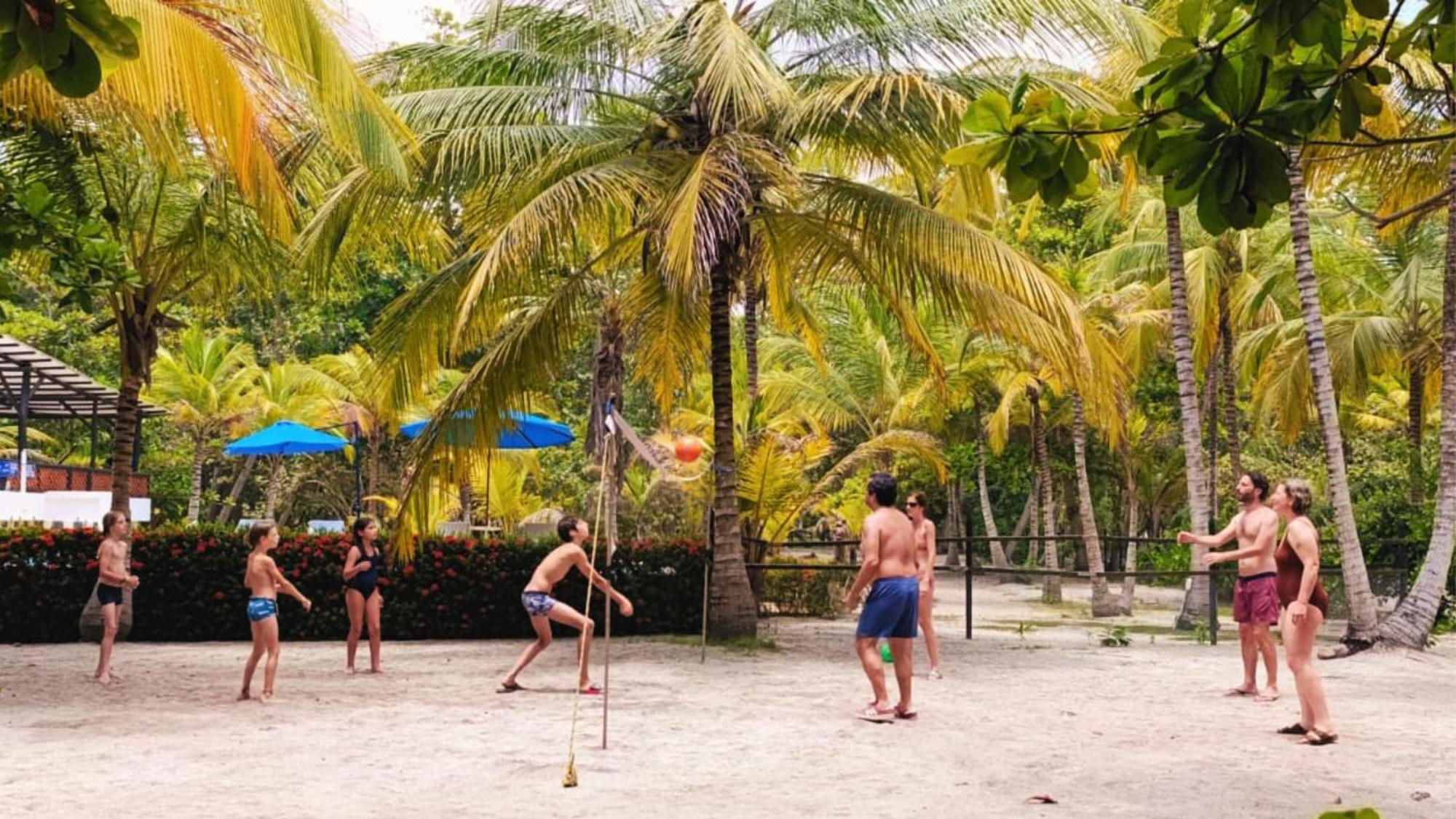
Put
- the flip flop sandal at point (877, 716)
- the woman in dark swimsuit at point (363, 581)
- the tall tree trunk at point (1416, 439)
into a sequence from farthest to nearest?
the tall tree trunk at point (1416, 439)
the woman in dark swimsuit at point (363, 581)
the flip flop sandal at point (877, 716)

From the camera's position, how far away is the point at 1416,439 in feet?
66.4

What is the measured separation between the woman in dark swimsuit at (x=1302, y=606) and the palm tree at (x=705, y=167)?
352 centimetres

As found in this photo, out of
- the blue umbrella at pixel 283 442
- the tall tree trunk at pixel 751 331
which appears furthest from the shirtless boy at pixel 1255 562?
the blue umbrella at pixel 283 442

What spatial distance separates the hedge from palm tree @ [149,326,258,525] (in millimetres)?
15138

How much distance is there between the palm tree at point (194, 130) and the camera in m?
7.33

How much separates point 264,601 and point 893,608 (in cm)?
450

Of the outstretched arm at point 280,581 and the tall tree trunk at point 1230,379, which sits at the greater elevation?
the tall tree trunk at point 1230,379

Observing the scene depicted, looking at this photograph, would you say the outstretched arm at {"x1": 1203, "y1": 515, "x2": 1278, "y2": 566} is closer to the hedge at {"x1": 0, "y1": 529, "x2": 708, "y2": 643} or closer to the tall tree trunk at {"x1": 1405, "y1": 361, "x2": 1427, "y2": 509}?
the hedge at {"x1": 0, "y1": 529, "x2": 708, "y2": 643}

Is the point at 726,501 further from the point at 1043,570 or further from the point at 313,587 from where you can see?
the point at 313,587

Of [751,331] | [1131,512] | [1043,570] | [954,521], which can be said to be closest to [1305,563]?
[1043,570]

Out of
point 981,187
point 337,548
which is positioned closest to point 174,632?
point 337,548

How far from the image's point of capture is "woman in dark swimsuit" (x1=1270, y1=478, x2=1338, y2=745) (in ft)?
25.9

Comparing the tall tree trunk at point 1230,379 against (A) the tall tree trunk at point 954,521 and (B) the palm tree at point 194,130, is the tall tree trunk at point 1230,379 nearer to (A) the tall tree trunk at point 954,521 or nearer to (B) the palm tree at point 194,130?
(A) the tall tree trunk at point 954,521

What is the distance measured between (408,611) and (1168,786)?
9.81m
